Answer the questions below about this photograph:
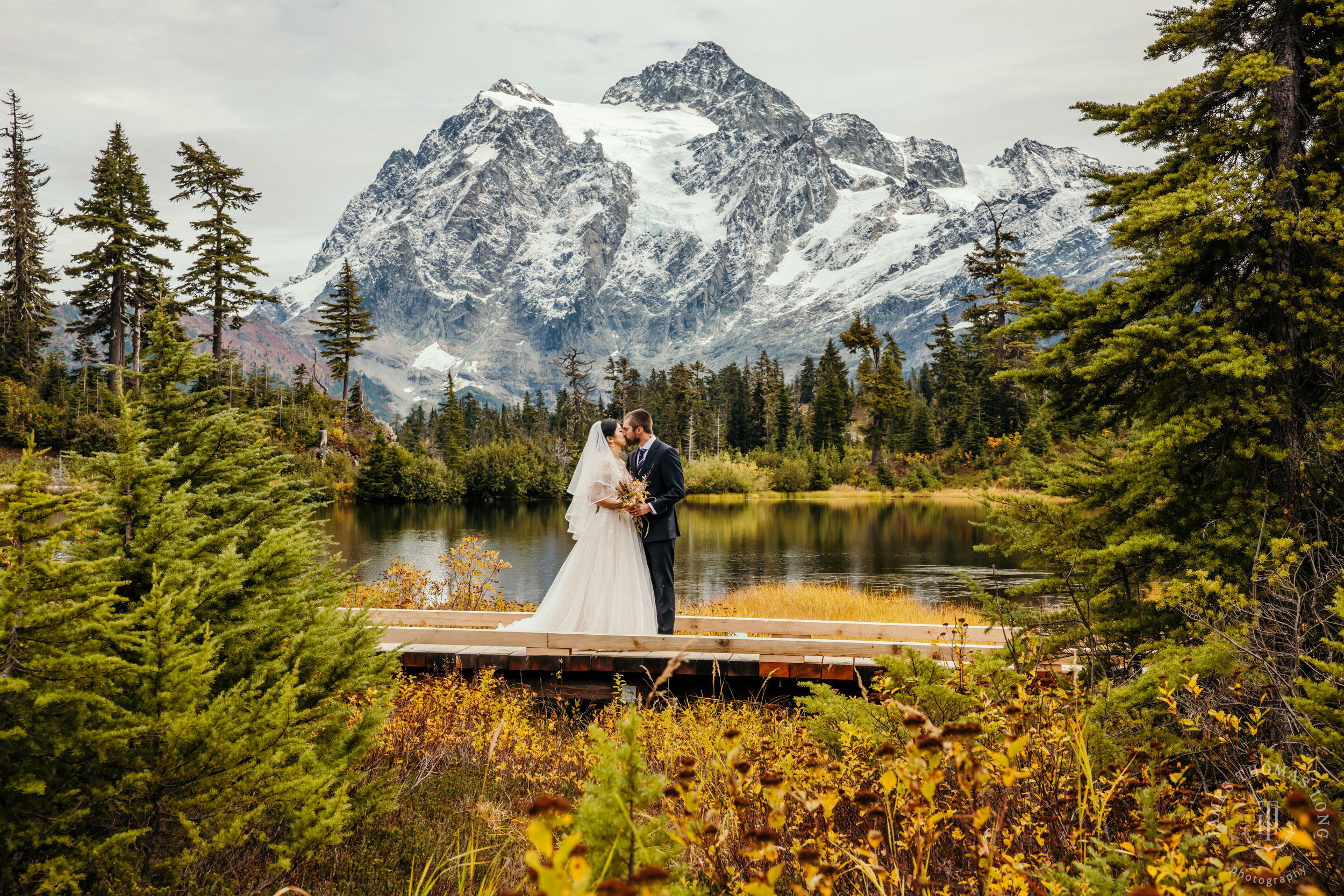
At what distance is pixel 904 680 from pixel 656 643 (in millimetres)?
3044

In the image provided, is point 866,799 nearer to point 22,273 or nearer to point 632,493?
point 632,493

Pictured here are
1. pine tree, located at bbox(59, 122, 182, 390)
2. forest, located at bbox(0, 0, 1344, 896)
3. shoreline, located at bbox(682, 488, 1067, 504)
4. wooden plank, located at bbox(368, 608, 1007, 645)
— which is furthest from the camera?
→ shoreline, located at bbox(682, 488, 1067, 504)

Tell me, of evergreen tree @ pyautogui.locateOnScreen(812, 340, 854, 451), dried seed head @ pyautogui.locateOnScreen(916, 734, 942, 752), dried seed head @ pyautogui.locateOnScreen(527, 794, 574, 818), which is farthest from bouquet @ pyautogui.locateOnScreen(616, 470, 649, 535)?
evergreen tree @ pyautogui.locateOnScreen(812, 340, 854, 451)

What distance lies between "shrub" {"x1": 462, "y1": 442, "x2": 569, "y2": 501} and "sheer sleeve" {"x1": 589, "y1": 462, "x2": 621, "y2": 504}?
158 feet

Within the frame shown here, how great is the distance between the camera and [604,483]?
7566 millimetres

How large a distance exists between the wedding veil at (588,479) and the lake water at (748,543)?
503cm

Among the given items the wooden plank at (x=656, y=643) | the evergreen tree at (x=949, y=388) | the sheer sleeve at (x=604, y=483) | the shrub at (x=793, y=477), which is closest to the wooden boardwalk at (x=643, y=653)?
the wooden plank at (x=656, y=643)

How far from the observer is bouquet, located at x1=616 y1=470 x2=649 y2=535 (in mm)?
7184

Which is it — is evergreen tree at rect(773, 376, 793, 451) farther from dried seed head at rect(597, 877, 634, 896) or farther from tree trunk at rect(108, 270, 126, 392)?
dried seed head at rect(597, 877, 634, 896)

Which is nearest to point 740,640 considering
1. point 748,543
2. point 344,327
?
point 748,543

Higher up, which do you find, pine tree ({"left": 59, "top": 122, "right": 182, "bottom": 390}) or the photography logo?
pine tree ({"left": 59, "top": 122, "right": 182, "bottom": 390})

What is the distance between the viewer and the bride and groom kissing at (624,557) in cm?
731

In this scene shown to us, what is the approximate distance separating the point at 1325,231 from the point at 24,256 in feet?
192

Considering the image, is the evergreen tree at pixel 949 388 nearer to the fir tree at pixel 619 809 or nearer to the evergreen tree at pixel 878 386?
the evergreen tree at pixel 878 386
